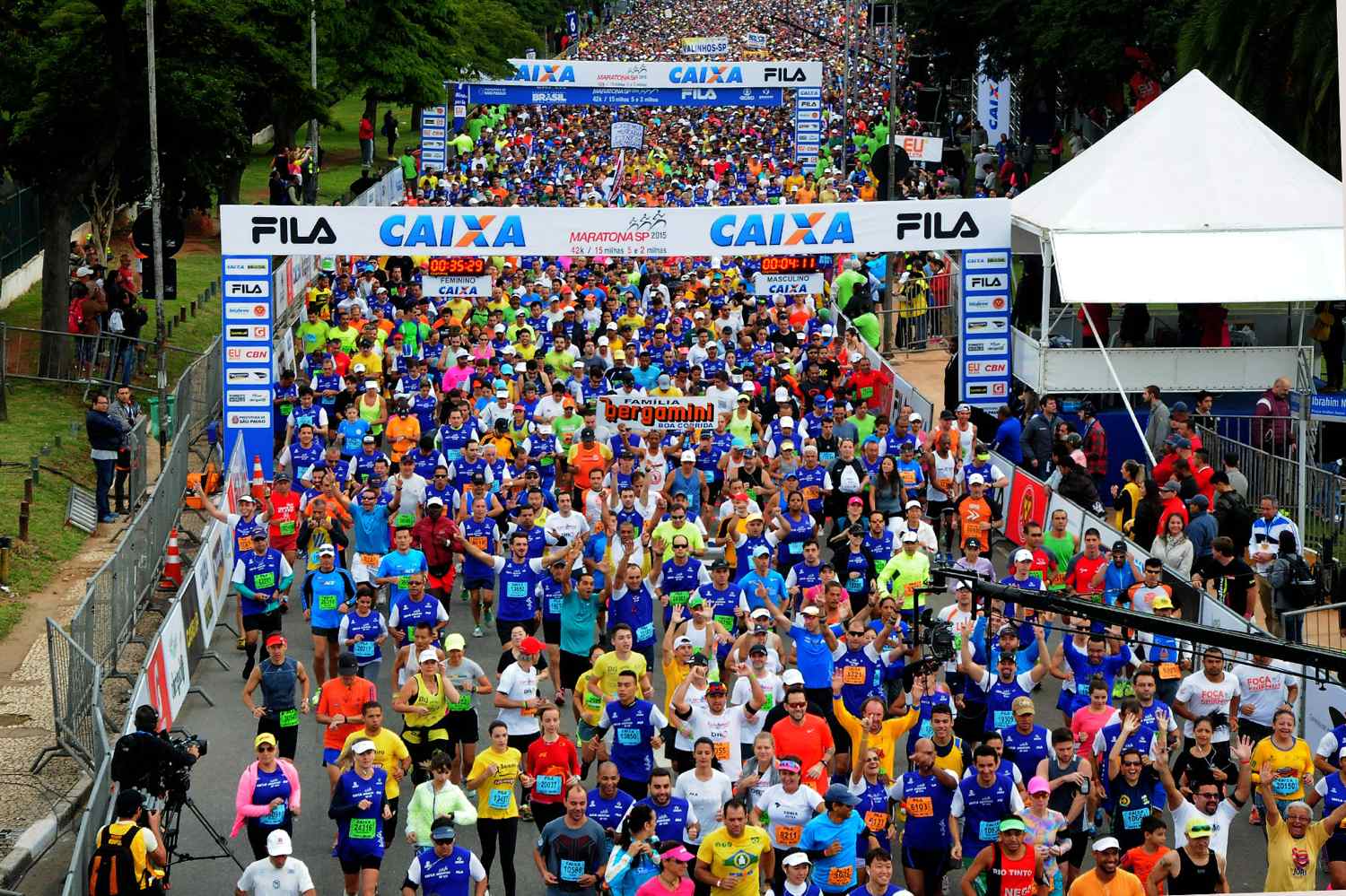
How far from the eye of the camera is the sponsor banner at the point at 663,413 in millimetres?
22781

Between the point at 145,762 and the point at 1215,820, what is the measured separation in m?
6.81

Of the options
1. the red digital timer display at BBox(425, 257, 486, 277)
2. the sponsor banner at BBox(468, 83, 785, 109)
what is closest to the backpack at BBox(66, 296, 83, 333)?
the red digital timer display at BBox(425, 257, 486, 277)

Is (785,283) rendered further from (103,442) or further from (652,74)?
(652,74)

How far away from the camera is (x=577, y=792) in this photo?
490 inches

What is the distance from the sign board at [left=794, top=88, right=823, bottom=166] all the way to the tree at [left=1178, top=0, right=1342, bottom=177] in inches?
965

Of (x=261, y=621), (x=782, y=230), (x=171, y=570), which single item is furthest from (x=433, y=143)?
(x=261, y=621)

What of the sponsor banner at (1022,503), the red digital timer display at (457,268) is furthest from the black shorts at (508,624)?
the red digital timer display at (457,268)

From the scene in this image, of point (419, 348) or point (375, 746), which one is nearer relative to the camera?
point (375, 746)

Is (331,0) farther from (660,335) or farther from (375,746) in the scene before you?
(375,746)

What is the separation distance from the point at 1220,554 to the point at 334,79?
125 ft

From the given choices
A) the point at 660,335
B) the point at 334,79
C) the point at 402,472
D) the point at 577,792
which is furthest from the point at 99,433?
the point at 334,79

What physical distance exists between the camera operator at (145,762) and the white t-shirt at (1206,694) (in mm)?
7159

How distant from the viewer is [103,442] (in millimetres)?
23109

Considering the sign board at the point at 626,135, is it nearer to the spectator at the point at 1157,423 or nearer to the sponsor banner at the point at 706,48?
the sponsor banner at the point at 706,48
